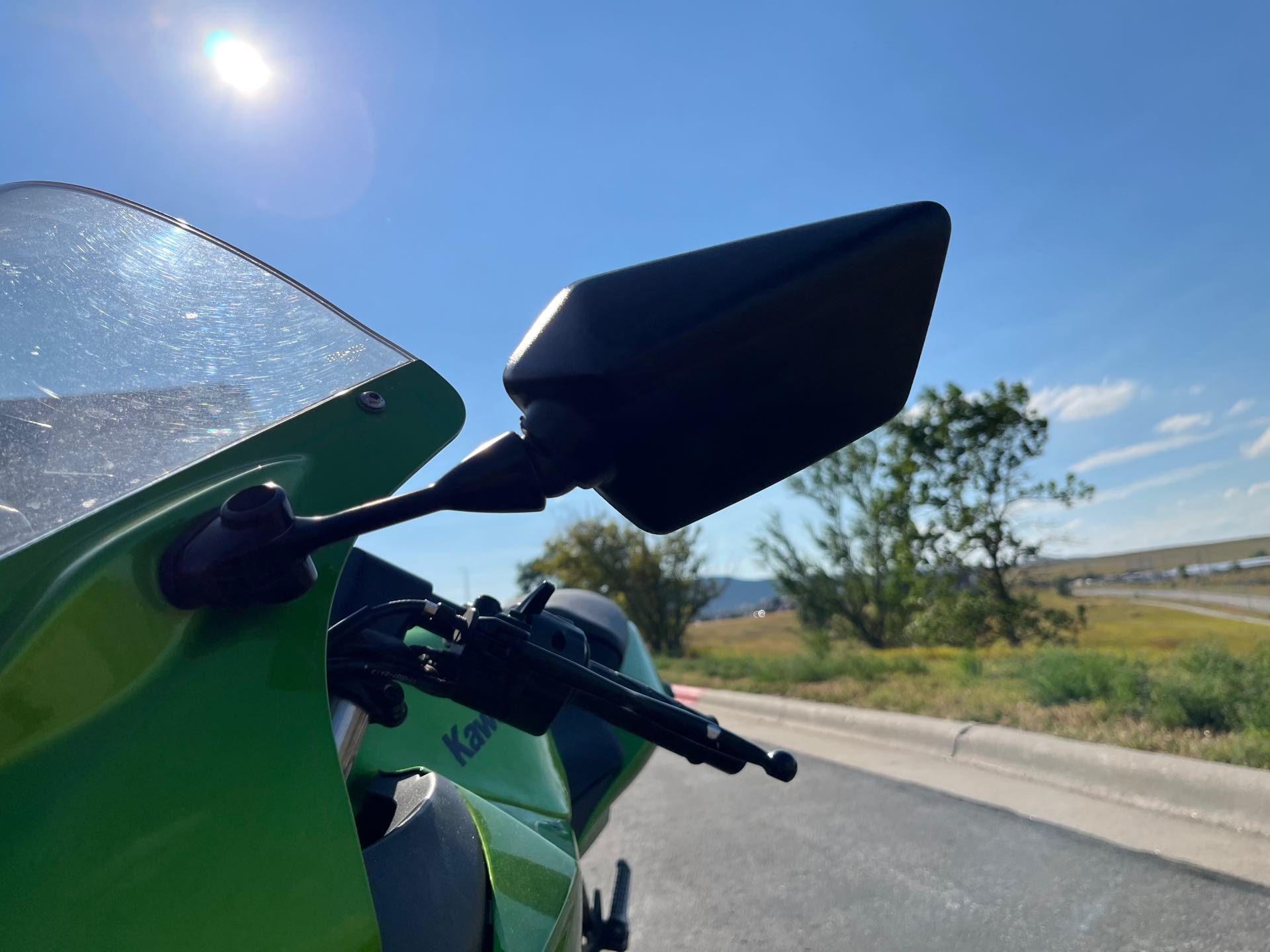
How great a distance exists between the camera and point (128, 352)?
1096 mm

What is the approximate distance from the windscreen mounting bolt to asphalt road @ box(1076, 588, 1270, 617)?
28.8ft

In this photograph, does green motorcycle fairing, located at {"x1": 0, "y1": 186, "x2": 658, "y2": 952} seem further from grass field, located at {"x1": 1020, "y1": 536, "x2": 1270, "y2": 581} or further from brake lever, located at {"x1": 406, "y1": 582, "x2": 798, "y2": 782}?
grass field, located at {"x1": 1020, "y1": 536, "x2": 1270, "y2": 581}

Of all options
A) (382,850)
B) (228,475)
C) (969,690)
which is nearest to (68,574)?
(228,475)

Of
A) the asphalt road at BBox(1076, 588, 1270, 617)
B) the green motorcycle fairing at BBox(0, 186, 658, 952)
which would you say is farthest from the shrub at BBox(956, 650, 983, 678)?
the green motorcycle fairing at BBox(0, 186, 658, 952)

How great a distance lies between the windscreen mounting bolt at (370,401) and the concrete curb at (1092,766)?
3198 millimetres

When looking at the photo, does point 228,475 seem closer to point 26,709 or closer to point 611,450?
point 26,709

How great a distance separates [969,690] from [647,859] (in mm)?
3083

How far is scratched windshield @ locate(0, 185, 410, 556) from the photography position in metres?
0.95

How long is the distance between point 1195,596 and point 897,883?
17.8 m

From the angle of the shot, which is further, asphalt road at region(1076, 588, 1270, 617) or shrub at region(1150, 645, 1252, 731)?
asphalt road at region(1076, 588, 1270, 617)

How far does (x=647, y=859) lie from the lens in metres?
3.55

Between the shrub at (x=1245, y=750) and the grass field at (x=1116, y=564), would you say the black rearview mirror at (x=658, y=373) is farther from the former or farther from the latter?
the grass field at (x=1116, y=564)

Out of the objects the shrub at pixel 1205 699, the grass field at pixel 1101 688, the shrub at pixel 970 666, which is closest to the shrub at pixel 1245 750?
the grass field at pixel 1101 688

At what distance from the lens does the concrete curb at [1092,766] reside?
2.97m
